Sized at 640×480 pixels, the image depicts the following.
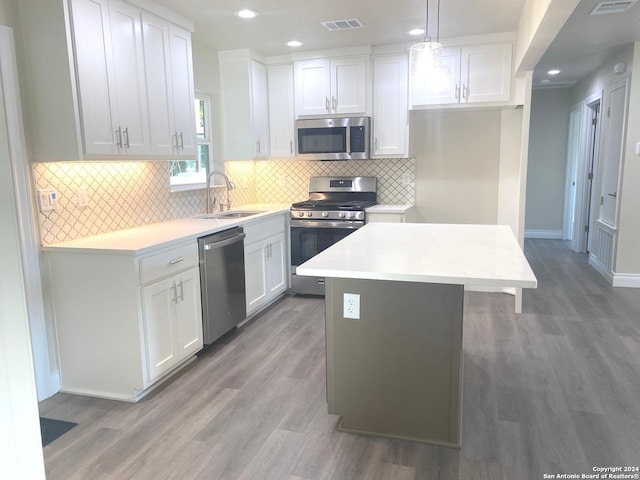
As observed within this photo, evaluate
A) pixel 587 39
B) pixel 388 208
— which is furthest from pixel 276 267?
pixel 587 39

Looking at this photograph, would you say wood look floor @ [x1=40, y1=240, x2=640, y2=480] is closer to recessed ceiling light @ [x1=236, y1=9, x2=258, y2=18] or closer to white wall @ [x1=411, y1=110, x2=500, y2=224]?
white wall @ [x1=411, y1=110, x2=500, y2=224]

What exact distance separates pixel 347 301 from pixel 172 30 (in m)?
2.46

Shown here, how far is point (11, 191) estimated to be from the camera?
0.81 metres

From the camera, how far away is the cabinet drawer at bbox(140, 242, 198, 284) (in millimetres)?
2764

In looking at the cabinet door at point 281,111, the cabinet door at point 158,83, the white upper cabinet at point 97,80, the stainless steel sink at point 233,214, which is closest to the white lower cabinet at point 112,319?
the white upper cabinet at point 97,80

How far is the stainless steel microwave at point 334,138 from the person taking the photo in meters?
4.70

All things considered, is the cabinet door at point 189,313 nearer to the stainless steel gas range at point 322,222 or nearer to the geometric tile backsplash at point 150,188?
the geometric tile backsplash at point 150,188

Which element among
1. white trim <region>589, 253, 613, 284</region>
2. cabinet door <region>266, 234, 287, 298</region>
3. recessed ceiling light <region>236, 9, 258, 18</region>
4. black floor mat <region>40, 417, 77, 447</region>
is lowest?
black floor mat <region>40, 417, 77, 447</region>

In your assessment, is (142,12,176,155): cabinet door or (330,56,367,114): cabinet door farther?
(330,56,367,114): cabinet door

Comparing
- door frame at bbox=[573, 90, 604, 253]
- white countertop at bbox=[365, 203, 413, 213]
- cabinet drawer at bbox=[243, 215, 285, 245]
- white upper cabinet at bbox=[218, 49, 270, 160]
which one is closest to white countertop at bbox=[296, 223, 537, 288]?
cabinet drawer at bbox=[243, 215, 285, 245]

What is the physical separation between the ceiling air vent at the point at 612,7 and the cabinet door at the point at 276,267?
3231 mm

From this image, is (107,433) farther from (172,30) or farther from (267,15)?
(267,15)

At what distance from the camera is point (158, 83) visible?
329cm

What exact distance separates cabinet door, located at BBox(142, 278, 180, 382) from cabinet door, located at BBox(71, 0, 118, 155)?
2.90ft
